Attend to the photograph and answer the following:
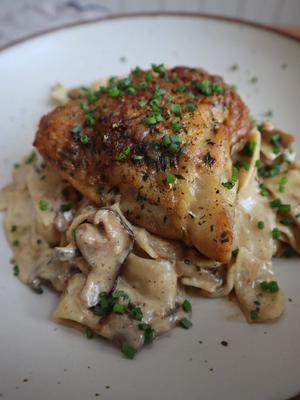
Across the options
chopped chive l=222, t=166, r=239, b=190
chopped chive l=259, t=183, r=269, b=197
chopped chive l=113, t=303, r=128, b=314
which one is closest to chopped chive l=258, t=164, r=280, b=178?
chopped chive l=259, t=183, r=269, b=197

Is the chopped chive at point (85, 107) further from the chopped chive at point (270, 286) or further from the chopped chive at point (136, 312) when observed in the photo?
the chopped chive at point (270, 286)

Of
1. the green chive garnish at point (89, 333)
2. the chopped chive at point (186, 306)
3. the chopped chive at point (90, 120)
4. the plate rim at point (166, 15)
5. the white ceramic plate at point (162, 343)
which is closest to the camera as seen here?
the white ceramic plate at point (162, 343)

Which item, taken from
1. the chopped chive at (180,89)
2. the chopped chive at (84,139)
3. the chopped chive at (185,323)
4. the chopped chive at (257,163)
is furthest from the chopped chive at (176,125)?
the chopped chive at (185,323)

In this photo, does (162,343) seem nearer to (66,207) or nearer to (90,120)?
(66,207)

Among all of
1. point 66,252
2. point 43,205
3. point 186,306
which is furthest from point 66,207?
point 186,306

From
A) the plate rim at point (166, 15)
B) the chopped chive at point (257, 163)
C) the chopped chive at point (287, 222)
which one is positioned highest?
the plate rim at point (166, 15)

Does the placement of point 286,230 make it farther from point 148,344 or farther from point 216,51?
point 216,51

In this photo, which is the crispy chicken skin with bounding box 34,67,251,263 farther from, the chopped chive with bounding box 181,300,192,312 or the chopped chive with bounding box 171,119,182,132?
the chopped chive with bounding box 181,300,192,312
